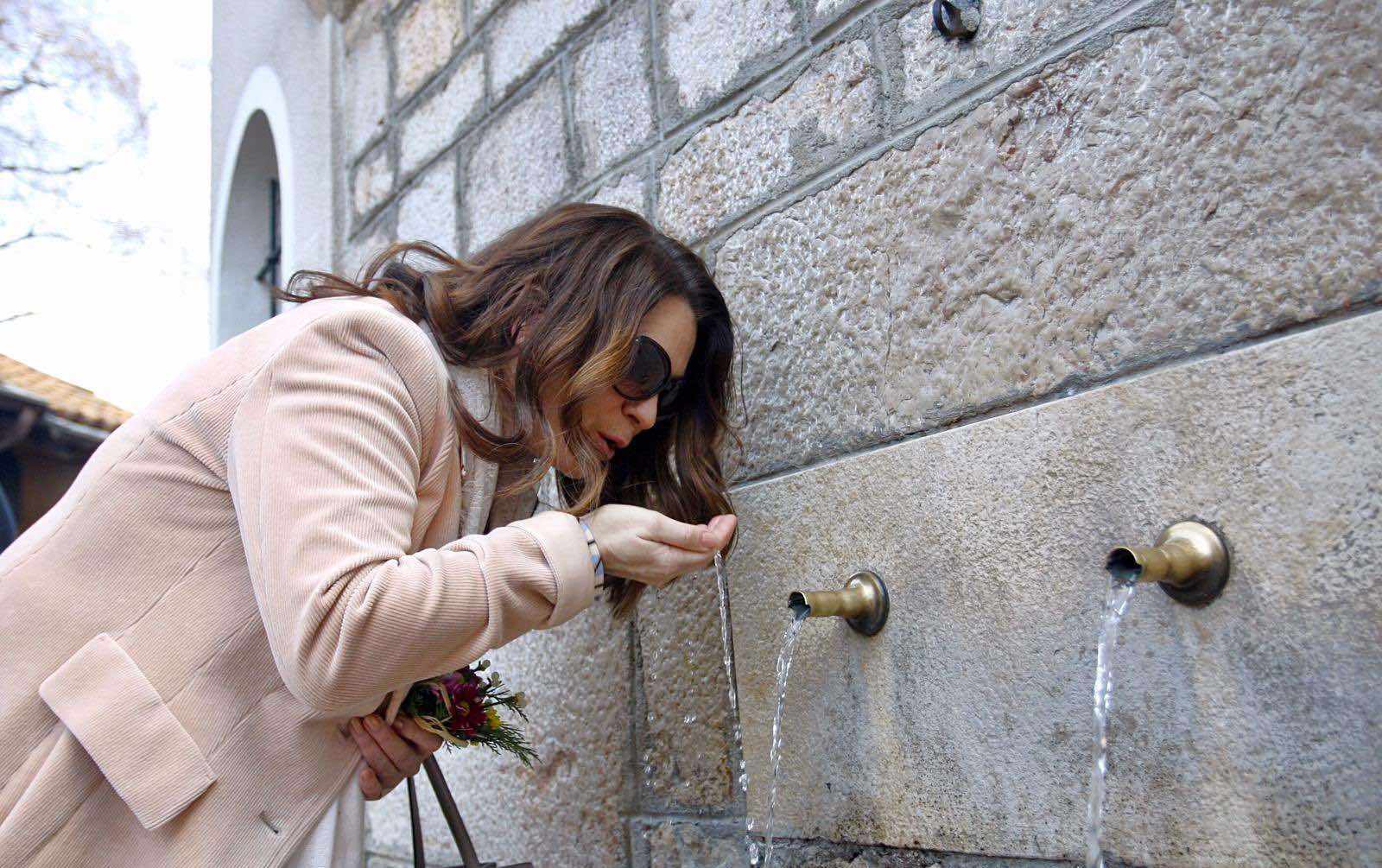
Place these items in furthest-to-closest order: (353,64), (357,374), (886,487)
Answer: (353,64), (886,487), (357,374)

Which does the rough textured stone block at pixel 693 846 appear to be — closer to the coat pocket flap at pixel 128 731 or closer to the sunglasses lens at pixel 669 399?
the sunglasses lens at pixel 669 399

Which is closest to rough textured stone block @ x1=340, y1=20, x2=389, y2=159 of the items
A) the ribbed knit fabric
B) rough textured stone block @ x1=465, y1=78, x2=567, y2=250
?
rough textured stone block @ x1=465, y1=78, x2=567, y2=250

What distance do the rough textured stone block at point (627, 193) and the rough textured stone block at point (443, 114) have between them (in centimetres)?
64

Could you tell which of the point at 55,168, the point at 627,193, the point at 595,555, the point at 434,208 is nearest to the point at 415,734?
the point at 595,555

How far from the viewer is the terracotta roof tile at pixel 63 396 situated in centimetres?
937

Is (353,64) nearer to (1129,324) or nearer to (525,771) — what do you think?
(525,771)

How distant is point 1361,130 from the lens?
3.50 ft

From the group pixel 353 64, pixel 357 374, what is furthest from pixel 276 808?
pixel 353 64

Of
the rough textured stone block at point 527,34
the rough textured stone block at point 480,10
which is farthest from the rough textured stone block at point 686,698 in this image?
the rough textured stone block at point 480,10

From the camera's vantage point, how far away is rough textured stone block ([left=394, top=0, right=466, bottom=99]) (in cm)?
285

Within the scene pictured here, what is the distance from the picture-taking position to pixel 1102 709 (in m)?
1.19

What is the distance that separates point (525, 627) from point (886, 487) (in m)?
0.55

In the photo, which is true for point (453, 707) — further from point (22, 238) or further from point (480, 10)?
point (22, 238)

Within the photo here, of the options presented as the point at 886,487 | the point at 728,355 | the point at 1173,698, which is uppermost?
the point at 728,355
